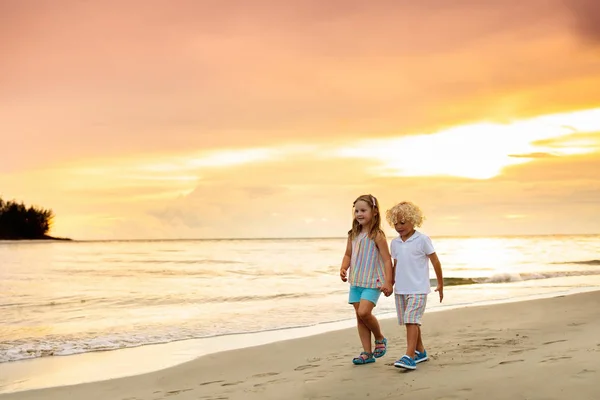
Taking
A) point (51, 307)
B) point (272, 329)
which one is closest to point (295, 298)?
point (272, 329)

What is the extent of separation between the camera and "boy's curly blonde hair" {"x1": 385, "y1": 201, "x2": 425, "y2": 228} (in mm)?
6035

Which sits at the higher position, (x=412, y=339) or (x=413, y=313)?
(x=413, y=313)

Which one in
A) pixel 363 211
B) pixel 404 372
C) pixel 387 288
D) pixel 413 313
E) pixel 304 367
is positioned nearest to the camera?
pixel 404 372

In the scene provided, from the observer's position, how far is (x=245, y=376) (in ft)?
22.1

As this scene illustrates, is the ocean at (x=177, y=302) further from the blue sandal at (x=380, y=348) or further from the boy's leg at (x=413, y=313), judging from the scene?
the boy's leg at (x=413, y=313)

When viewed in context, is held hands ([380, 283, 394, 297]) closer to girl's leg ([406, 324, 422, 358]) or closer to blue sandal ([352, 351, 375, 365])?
girl's leg ([406, 324, 422, 358])

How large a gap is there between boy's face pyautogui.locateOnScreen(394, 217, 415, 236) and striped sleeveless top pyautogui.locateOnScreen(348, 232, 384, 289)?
1.05 ft

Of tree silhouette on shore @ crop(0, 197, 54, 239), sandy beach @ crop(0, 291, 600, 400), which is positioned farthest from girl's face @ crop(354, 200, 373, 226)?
tree silhouette on shore @ crop(0, 197, 54, 239)

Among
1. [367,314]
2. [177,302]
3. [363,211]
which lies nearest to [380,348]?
[367,314]

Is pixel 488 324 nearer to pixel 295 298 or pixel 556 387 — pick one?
pixel 556 387

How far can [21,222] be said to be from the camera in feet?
317

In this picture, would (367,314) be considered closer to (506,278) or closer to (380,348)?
(380,348)

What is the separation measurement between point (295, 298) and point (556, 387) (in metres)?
12.0

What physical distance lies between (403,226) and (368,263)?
1.83 ft
